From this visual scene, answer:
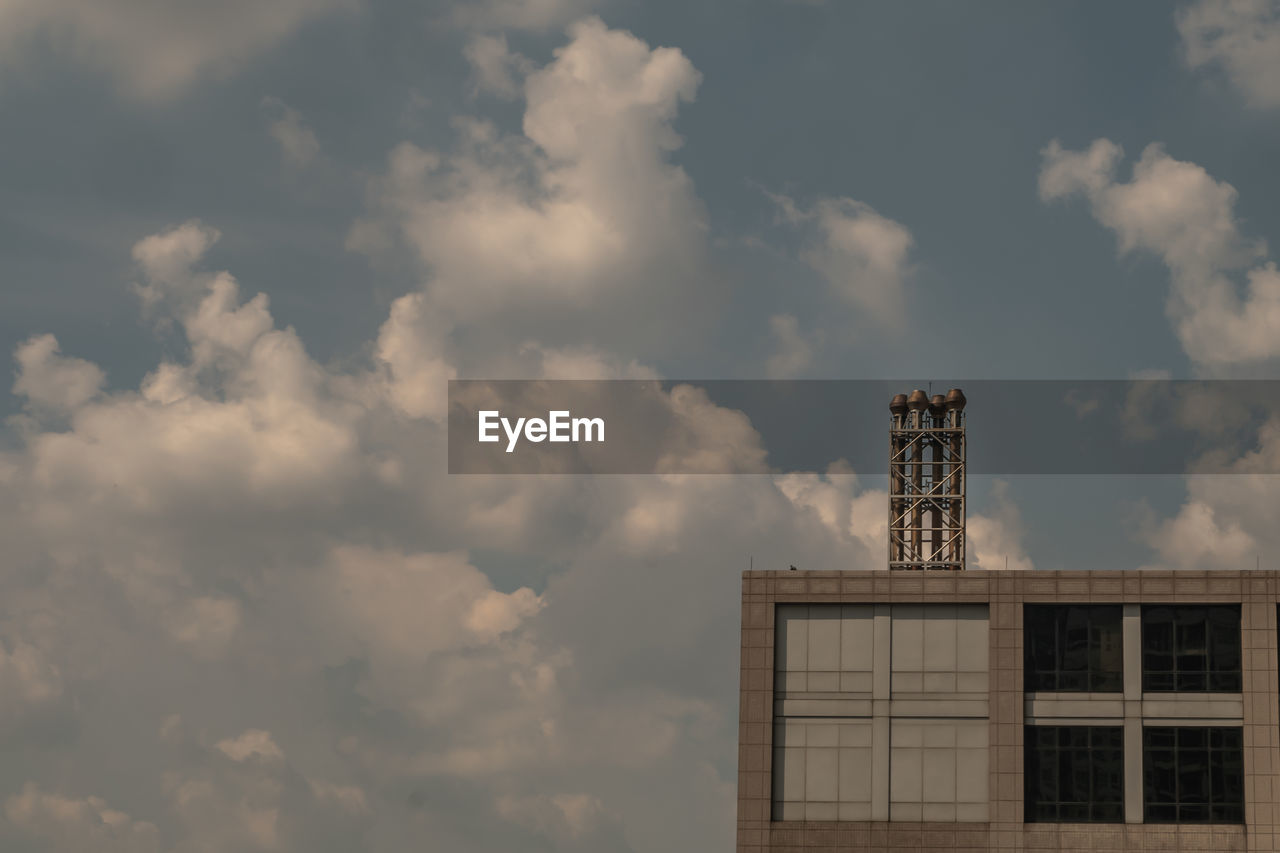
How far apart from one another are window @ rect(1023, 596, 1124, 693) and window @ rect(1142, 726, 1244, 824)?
101 inches

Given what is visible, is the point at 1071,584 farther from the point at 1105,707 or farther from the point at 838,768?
the point at 838,768

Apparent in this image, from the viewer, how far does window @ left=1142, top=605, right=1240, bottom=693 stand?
54250 mm

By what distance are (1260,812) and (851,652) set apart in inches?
593

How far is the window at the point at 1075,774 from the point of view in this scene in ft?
177

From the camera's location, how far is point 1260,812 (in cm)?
5303

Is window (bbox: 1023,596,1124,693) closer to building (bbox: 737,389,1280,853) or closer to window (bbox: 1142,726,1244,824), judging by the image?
building (bbox: 737,389,1280,853)

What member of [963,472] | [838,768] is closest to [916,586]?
[838,768]

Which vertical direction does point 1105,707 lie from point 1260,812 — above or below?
above

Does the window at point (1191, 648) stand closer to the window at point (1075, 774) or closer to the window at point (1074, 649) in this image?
the window at point (1074, 649)

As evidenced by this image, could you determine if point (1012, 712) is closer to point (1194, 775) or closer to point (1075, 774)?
point (1075, 774)

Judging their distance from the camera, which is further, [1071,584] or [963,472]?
[963,472]

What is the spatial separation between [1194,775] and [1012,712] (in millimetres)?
6586

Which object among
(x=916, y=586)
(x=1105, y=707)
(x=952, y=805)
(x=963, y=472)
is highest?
(x=963, y=472)

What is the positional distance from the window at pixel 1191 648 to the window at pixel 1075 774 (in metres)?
2.68
